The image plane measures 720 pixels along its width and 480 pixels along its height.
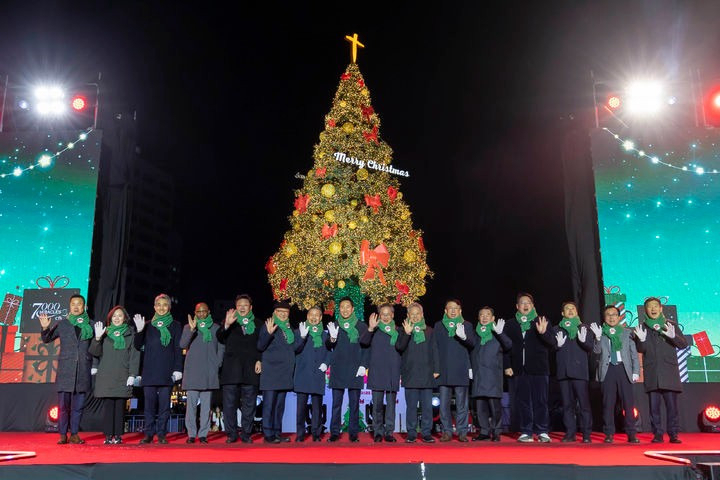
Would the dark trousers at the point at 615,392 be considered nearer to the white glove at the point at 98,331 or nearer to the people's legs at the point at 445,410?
the people's legs at the point at 445,410

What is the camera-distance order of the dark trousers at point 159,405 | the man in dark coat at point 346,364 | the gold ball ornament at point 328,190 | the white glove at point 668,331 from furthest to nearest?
the gold ball ornament at point 328,190, the white glove at point 668,331, the man in dark coat at point 346,364, the dark trousers at point 159,405

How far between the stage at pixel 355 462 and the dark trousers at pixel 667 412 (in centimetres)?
59

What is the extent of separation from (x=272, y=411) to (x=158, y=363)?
4.47ft

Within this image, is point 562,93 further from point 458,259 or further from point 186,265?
point 186,265

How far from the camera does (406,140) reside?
15633 mm

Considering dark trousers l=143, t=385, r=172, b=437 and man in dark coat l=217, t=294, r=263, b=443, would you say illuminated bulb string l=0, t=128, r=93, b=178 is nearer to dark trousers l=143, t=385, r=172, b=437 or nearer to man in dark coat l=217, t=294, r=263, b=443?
man in dark coat l=217, t=294, r=263, b=443

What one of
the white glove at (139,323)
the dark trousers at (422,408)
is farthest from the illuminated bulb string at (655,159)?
the white glove at (139,323)

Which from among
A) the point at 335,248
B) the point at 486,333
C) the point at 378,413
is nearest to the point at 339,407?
the point at 378,413

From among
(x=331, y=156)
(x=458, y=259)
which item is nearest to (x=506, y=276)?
(x=458, y=259)

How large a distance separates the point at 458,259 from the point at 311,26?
6.80 m

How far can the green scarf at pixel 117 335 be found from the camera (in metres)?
6.88

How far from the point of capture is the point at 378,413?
6.72 meters

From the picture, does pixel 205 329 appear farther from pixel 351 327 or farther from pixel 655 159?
pixel 655 159

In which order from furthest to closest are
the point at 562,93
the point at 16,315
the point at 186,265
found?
the point at 186,265
the point at 562,93
the point at 16,315
